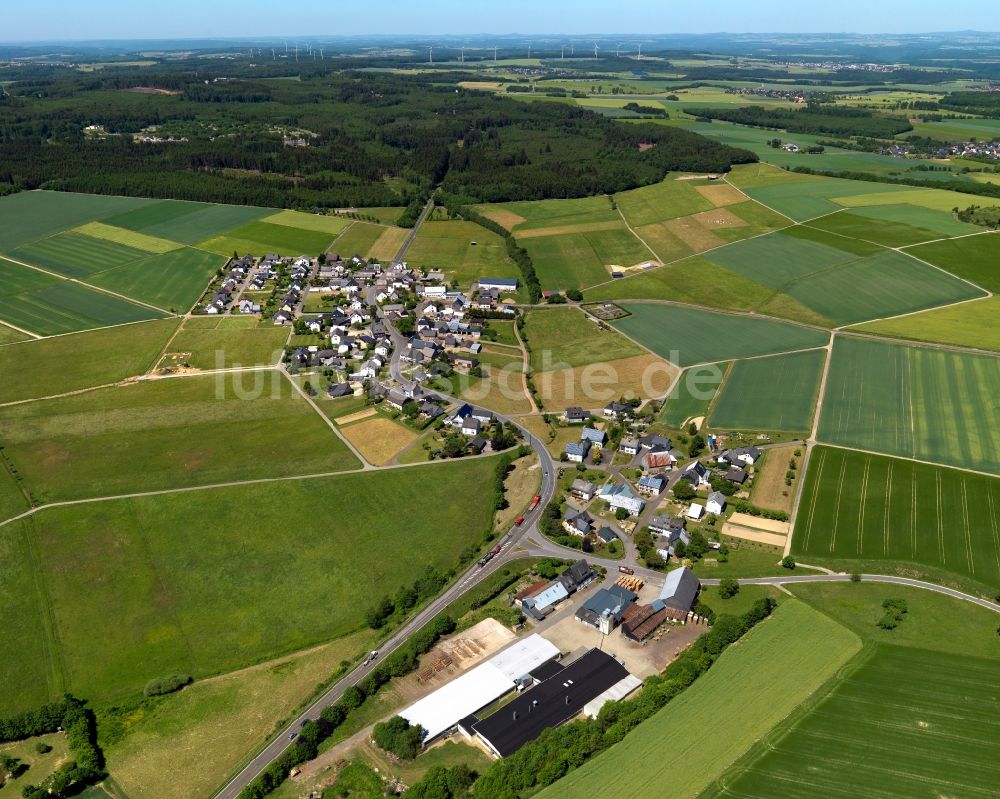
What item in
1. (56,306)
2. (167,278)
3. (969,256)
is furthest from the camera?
(167,278)

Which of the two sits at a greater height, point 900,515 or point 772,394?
point 772,394

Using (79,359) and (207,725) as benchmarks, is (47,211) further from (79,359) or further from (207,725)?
(207,725)

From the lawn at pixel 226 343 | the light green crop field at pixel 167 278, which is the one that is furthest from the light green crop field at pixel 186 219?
the lawn at pixel 226 343

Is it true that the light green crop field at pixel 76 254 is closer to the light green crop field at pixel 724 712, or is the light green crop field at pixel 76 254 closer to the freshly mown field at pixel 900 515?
the light green crop field at pixel 724 712

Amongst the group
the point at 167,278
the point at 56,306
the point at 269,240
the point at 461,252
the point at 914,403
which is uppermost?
the point at 269,240

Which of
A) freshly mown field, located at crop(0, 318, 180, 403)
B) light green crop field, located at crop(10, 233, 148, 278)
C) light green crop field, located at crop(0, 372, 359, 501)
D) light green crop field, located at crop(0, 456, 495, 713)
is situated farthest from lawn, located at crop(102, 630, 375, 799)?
light green crop field, located at crop(10, 233, 148, 278)

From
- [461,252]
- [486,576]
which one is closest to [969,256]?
[461,252]

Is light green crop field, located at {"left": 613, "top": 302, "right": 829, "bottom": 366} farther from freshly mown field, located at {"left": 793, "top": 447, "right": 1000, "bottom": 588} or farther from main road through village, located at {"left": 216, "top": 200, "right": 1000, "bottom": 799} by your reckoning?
main road through village, located at {"left": 216, "top": 200, "right": 1000, "bottom": 799}

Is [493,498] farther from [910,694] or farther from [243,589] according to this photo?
[910,694]
